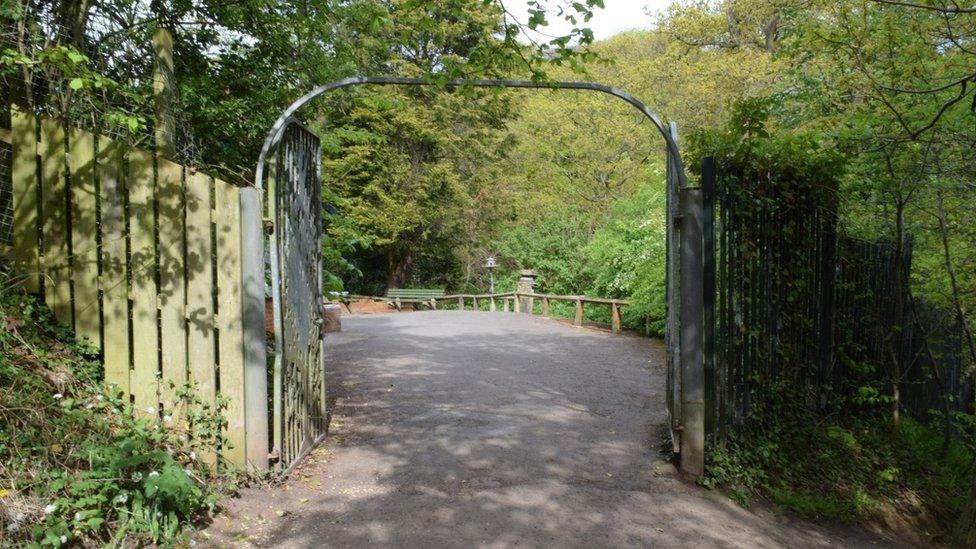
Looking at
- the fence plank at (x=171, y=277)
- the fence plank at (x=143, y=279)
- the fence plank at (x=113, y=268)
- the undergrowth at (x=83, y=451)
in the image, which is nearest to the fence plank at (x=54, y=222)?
the undergrowth at (x=83, y=451)

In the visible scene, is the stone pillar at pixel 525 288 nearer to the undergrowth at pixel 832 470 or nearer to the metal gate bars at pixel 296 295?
the undergrowth at pixel 832 470

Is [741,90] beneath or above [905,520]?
above

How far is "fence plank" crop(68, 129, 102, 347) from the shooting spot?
4.10m

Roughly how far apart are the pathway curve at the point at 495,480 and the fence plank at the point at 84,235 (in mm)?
1421

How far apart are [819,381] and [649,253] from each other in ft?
22.8

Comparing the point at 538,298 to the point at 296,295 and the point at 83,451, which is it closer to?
the point at 296,295

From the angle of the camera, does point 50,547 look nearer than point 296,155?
Yes

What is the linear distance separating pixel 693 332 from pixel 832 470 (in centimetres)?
187

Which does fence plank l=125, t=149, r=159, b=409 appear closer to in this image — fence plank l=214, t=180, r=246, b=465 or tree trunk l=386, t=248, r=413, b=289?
fence plank l=214, t=180, r=246, b=465

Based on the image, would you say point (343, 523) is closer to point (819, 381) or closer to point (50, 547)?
point (50, 547)

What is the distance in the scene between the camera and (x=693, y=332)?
5195 mm

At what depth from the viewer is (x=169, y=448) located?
13.4 feet

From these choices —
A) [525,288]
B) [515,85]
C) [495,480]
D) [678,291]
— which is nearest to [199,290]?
[495,480]

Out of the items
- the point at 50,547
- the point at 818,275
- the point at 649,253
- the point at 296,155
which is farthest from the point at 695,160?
the point at 649,253
